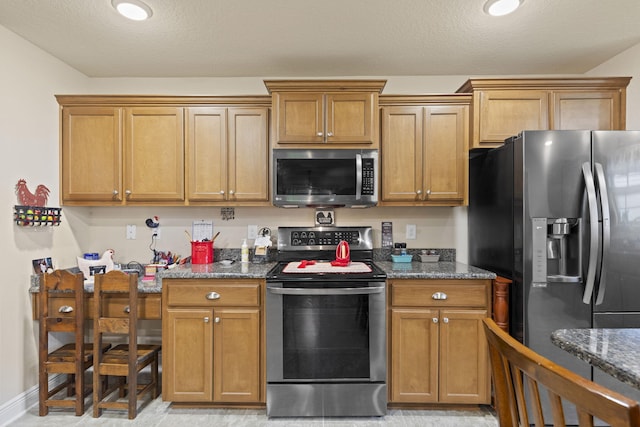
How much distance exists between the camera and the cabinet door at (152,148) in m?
2.62

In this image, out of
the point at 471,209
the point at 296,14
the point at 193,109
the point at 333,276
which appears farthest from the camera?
the point at 471,209

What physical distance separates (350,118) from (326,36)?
57 cm

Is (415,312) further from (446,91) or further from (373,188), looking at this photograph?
(446,91)

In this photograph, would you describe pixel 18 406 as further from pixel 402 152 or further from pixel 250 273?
pixel 402 152

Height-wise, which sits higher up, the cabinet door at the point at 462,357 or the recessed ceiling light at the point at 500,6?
the recessed ceiling light at the point at 500,6

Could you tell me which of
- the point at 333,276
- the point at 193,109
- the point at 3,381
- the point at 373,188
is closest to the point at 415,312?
the point at 333,276

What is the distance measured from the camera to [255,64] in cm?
274

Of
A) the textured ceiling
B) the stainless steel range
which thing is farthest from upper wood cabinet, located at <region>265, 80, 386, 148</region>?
the stainless steel range

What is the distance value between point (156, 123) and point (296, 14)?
1348 millimetres

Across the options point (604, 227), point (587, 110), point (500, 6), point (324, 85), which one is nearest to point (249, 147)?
point (324, 85)

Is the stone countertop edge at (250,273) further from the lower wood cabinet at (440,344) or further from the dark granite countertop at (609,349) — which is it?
the dark granite countertop at (609,349)

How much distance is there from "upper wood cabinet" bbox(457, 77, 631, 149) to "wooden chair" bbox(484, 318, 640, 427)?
198 cm

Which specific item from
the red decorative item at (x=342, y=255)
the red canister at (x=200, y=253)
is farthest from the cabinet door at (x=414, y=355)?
the red canister at (x=200, y=253)

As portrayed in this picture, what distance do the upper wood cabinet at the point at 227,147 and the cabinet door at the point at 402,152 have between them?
91 cm
